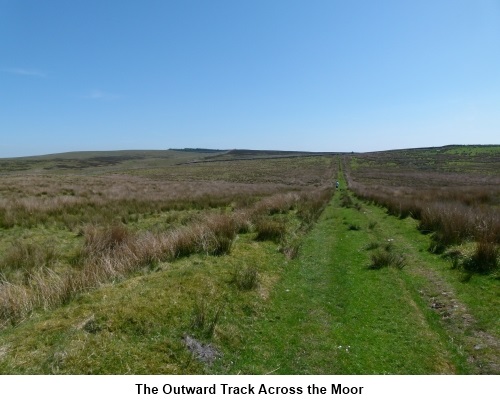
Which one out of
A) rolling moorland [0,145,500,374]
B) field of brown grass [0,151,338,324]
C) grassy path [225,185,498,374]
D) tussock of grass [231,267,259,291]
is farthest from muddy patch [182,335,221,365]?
field of brown grass [0,151,338,324]

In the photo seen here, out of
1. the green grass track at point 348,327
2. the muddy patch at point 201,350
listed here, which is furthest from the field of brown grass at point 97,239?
the muddy patch at point 201,350

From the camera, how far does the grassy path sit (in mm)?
4930

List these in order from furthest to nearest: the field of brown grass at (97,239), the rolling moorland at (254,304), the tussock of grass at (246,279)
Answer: the tussock of grass at (246,279)
the field of brown grass at (97,239)
the rolling moorland at (254,304)

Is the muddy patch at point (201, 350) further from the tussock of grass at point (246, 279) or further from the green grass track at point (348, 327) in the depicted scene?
the tussock of grass at point (246, 279)

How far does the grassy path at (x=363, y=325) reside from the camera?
16.2 ft

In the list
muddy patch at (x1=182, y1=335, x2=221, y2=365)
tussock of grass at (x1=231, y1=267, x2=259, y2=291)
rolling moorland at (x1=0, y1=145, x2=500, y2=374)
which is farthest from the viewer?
tussock of grass at (x1=231, y1=267, x2=259, y2=291)

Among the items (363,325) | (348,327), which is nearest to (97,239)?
(348,327)

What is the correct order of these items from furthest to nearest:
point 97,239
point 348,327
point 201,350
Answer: point 97,239 < point 348,327 < point 201,350

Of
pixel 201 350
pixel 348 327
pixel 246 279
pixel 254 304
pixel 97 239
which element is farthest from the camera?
pixel 97 239

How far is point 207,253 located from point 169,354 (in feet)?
15.0

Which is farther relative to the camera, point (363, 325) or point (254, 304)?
point (254, 304)

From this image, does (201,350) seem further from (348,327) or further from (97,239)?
(97,239)

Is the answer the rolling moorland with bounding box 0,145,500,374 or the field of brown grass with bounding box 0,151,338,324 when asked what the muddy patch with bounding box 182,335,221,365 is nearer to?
the rolling moorland with bounding box 0,145,500,374

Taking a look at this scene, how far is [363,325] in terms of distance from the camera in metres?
6.09
